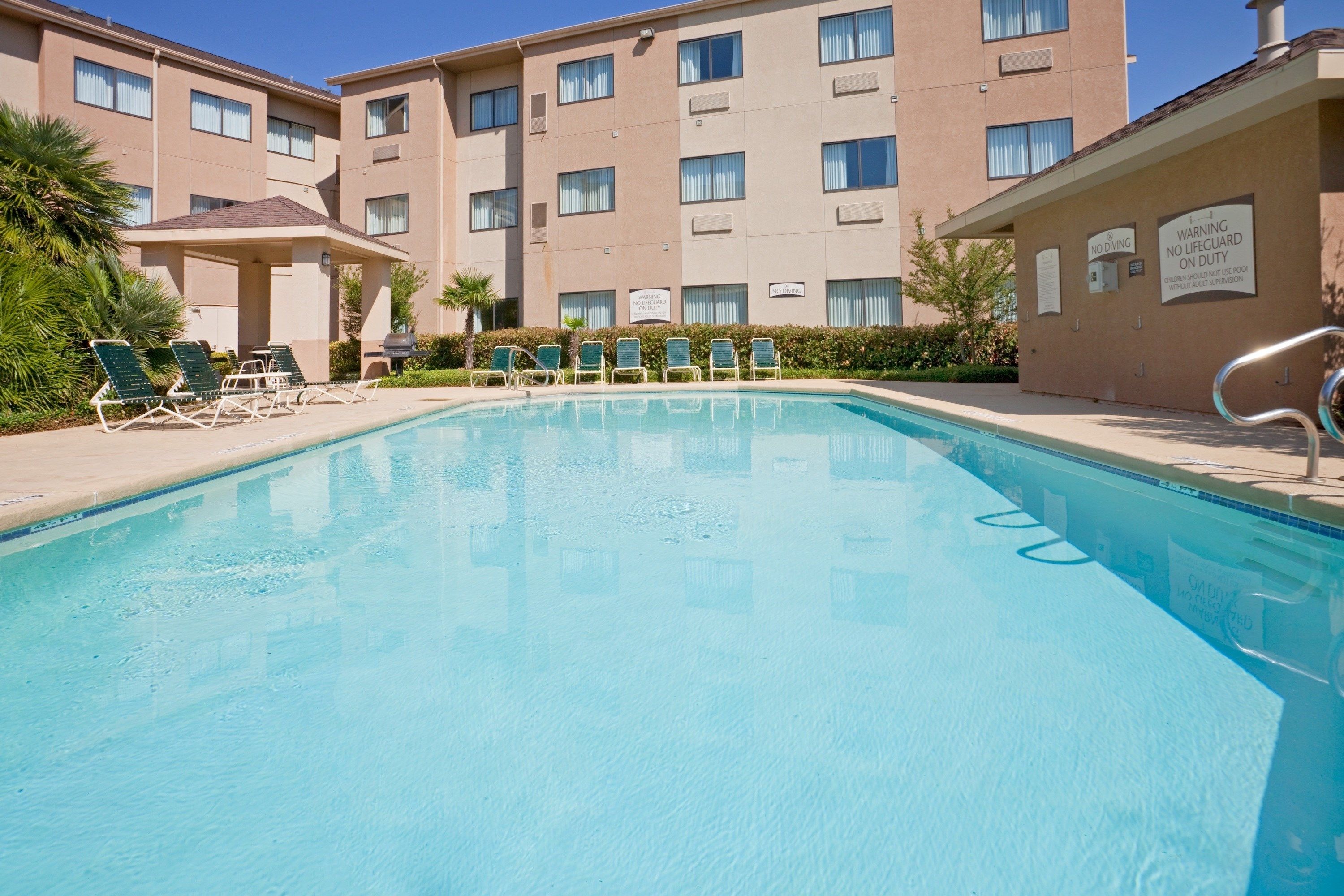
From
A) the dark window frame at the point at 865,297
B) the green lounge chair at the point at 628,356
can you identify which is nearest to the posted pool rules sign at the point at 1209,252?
the dark window frame at the point at 865,297

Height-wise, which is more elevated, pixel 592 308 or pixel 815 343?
pixel 592 308

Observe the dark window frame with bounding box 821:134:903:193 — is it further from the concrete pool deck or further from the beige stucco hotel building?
the concrete pool deck

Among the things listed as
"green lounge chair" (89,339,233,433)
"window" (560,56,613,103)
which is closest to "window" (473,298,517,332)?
"window" (560,56,613,103)

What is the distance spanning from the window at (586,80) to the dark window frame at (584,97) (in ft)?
0.04

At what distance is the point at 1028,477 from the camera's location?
21.9 feet

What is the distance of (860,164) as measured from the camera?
19922 millimetres

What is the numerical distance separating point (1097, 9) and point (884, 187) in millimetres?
5609

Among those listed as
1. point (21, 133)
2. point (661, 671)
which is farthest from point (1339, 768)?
point (21, 133)

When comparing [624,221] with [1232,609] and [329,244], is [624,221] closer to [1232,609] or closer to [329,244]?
[329,244]

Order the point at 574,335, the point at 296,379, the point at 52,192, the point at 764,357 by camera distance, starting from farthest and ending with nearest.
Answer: the point at 574,335, the point at 764,357, the point at 296,379, the point at 52,192

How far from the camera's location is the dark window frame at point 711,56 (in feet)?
68.4

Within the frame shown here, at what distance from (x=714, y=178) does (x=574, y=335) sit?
17.8 feet

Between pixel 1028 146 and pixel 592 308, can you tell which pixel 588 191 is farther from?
Result: pixel 1028 146

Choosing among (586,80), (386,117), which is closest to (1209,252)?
(586,80)
